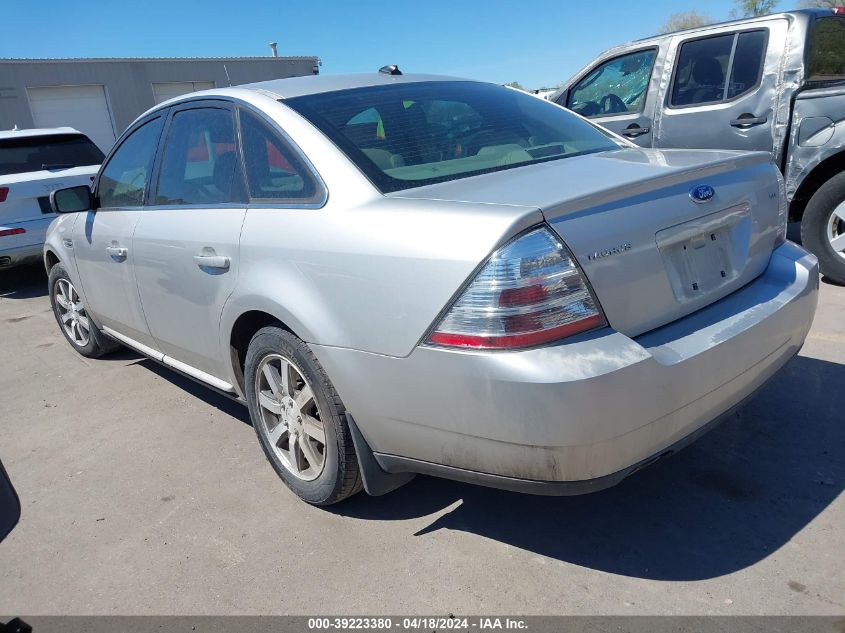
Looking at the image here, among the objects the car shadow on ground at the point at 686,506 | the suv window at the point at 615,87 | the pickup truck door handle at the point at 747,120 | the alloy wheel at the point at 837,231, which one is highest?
the suv window at the point at 615,87

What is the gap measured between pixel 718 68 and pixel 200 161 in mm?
4210

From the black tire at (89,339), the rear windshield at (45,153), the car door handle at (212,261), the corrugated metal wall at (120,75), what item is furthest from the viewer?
the corrugated metal wall at (120,75)

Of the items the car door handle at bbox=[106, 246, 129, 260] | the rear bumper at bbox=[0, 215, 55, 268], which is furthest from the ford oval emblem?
the rear bumper at bbox=[0, 215, 55, 268]

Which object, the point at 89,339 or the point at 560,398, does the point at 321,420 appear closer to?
the point at 560,398

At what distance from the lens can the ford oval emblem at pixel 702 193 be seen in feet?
7.52

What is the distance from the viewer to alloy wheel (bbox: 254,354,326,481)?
2.66 meters

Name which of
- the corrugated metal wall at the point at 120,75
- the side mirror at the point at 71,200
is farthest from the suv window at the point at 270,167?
the corrugated metal wall at the point at 120,75

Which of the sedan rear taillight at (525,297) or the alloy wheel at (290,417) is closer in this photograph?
the sedan rear taillight at (525,297)

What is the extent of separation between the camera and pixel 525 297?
6.33 ft

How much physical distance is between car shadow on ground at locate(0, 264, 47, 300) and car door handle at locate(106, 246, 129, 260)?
4.53m

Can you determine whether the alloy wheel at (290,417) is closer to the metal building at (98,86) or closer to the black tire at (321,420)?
the black tire at (321,420)

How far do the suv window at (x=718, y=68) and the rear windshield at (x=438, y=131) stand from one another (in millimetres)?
2659

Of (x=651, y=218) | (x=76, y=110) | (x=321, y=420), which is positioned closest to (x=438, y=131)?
(x=651, y=218)

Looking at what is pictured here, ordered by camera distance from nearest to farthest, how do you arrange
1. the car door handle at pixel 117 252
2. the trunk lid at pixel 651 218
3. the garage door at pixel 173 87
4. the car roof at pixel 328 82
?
the trunk lid at pixel 651 218
the car roof at pixel 328 82
the car door handle at pixel 117 252
the garage door at pixel 173 87
